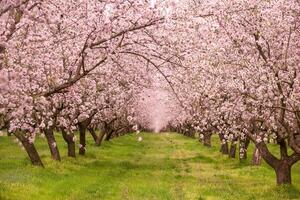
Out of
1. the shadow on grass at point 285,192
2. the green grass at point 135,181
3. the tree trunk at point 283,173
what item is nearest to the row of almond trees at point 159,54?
the tree trunk at point 283,173

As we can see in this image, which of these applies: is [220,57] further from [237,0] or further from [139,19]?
[139,19]

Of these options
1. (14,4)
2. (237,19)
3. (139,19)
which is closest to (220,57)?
(237,19)

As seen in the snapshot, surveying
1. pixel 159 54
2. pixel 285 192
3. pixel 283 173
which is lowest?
pixel 285 192

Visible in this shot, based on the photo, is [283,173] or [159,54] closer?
[159,54]

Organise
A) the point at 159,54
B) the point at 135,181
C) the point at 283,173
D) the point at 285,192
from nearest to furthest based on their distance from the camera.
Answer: the point at 159,54, the point at 285,192, the point at 283,173, the point at 135,181

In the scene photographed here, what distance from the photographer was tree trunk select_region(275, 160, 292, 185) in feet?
90.5

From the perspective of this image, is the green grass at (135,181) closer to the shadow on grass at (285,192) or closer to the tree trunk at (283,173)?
the shadow on grass at (285,192)

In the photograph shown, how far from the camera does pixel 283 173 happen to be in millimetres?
27672

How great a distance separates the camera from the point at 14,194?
2231cm

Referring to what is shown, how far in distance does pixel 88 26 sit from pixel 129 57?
10.8m

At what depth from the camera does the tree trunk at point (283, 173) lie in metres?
27.6

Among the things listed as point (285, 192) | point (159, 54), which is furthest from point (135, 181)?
point (159, 54)

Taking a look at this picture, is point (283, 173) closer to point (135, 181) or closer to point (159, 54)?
point (135, 181)

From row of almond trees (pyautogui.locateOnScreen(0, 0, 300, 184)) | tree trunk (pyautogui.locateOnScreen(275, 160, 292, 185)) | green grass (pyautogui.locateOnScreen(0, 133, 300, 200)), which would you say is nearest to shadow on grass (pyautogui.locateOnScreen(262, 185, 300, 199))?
green grass (pyautogui.locateOnScreen(0, 133, 300, 200))
